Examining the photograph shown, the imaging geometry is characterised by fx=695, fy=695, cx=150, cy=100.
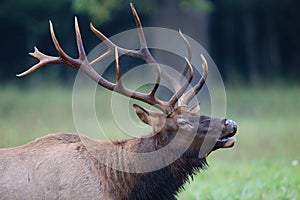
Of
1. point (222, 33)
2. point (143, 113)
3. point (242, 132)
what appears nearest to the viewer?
point (143, 113)

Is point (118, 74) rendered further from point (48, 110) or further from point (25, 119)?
point (48, 110)

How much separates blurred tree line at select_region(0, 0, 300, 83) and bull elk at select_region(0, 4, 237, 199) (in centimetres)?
1475

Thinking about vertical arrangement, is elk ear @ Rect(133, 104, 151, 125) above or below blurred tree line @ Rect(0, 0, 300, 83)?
above

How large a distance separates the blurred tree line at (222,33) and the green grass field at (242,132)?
3.72 m

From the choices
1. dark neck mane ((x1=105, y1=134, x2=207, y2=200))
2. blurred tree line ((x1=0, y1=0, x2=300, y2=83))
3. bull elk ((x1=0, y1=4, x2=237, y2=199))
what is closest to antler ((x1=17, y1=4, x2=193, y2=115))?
bull elk ((x1=0, y1=4, x2=237, y2=199))

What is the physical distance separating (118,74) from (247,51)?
21504mm

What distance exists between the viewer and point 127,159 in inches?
243

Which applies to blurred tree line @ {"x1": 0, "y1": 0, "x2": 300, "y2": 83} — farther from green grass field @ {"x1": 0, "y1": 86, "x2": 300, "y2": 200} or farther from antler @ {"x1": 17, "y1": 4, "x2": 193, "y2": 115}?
antler @ {"x1": 17, "y1": 4, "x2": 193, "y2": 115}

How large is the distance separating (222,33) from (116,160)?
2294cm

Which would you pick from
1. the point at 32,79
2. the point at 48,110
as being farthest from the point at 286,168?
the point at 32,79

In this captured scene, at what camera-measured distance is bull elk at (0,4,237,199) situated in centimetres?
585

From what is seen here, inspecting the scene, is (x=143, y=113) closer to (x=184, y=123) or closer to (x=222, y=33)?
(x=184, y=123)

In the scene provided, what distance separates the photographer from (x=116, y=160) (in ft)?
20.2

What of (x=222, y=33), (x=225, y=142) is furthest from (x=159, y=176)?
(x=222, y=33)
